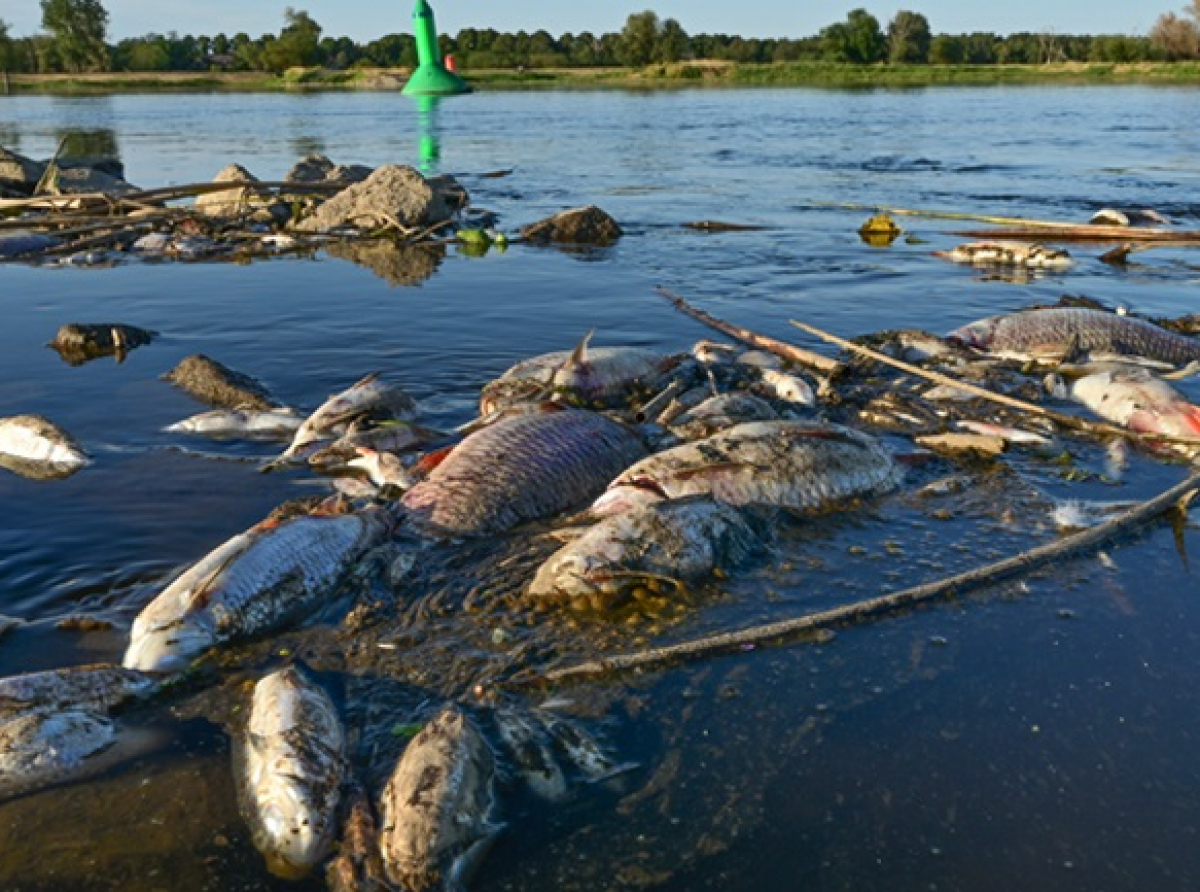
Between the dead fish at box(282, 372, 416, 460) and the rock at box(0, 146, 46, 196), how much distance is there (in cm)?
1651

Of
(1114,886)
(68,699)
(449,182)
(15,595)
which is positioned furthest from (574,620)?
(449,182)

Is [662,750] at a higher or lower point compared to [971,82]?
lower

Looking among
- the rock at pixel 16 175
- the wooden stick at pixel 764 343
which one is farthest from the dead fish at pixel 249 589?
the rock at pixel 16 175

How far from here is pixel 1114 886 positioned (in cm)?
313

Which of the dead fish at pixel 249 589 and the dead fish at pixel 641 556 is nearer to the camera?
the dead fish at pixel 249 589

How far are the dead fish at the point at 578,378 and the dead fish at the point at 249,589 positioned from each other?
2.42m

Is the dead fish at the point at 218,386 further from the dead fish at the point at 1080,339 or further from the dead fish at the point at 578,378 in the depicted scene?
the dead fish at the point at 1080,339

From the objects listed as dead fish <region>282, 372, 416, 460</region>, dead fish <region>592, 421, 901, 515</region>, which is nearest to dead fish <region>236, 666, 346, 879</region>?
dead fish <region>592, 421, 901, 515</region>

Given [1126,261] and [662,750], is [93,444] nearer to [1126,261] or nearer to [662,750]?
[662,750]

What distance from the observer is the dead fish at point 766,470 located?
5.59 m

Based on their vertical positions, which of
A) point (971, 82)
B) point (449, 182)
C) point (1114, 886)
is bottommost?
point (1114, 886)

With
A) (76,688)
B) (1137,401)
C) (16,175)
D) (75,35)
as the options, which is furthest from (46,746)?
(75,35)

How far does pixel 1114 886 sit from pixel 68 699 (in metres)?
3.58

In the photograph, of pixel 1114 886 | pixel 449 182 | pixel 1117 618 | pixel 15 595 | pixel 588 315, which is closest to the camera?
pixel 1114 886
